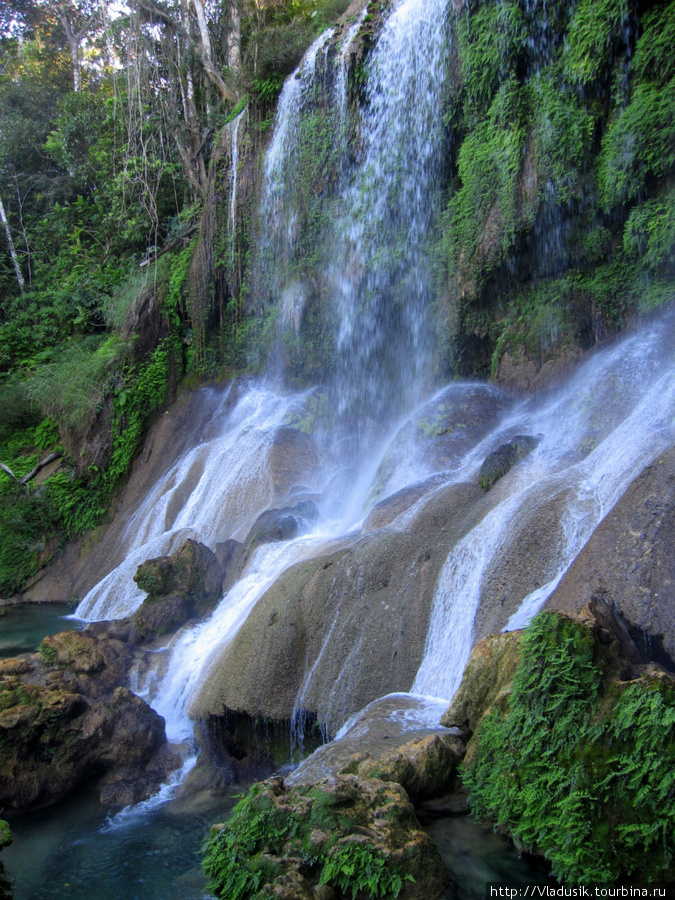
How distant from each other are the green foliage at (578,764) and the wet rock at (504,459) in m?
4.13

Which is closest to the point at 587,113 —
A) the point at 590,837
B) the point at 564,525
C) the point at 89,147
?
the point at 564,525

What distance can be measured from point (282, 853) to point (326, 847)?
28 centimetres

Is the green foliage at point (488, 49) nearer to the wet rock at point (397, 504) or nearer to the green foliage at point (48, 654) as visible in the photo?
the wet rock at point (397, 504)

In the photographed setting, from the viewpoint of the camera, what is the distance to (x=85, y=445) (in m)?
18.5

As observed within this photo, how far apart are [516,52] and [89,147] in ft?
66.7

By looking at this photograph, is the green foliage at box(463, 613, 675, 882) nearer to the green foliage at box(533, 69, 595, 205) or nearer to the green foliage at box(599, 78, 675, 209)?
the green foliage at box(599, 78, 675, 209)

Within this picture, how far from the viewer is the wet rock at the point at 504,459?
28.9 ft

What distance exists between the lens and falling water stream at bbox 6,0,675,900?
6.77m

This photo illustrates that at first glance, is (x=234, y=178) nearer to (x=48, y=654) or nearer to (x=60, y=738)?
(x=48, y=654)

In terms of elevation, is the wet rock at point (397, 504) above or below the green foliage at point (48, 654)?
above

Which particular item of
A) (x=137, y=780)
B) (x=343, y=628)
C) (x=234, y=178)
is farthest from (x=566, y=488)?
(x=234, y=178)

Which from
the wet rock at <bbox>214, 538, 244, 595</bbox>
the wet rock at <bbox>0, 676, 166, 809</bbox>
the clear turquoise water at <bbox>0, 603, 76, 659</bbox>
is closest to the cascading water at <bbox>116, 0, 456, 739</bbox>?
the wet rock at <bbox>214, 538, 244, 595</bbox>

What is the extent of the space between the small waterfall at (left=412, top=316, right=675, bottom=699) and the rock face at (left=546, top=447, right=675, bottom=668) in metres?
0.49

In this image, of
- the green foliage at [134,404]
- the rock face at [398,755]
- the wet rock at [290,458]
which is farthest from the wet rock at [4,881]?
the green foliage at [134,404]
